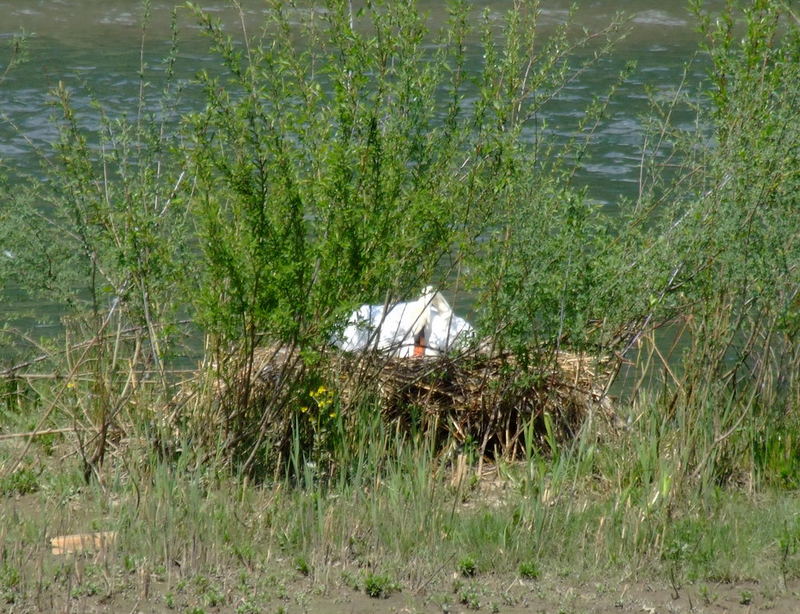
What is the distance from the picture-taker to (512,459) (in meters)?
7.05

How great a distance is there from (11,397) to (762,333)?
4.51 meters

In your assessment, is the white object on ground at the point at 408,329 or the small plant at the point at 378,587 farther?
the white object on ground at the point at 408,329

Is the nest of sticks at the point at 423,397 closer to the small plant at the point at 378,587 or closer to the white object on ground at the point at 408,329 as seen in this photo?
the white object on ground at the point at 408,329

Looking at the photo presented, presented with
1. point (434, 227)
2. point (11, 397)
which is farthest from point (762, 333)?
point (11, 397)

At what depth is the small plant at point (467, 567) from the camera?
17.0ft

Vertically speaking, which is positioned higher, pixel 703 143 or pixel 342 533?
pixel 703 143

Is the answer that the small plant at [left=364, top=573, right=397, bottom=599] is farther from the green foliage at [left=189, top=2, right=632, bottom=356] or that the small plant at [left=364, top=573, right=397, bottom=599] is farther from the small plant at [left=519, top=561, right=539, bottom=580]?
the green foliage at [left=189, top=2, right=632, bottom=356]

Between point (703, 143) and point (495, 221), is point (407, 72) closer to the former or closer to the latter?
point (495, 221)

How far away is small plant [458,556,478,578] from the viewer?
5184mm

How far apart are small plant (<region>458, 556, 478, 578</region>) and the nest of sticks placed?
1397 millimetres

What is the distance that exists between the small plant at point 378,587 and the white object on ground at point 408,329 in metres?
1.51

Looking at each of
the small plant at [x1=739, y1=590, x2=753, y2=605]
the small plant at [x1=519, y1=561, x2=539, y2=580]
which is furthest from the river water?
the small plant at [x1=739, y1=590, x2=753, y2=605]

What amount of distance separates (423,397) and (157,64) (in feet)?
50.2

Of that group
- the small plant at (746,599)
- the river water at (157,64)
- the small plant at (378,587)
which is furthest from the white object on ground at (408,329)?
the river water at (157,64)
